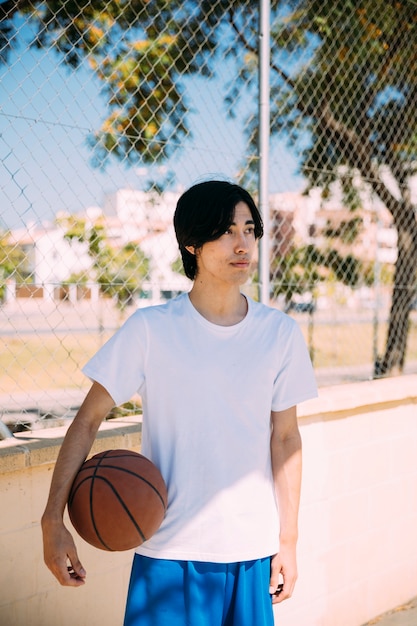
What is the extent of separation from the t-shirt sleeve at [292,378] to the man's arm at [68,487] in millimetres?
512

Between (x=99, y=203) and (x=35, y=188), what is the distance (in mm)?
957

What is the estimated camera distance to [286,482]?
88.2 inches

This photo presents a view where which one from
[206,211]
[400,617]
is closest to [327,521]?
[400,617]

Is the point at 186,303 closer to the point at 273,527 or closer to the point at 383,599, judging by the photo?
the point at 273,527

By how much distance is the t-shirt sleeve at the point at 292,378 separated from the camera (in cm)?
218

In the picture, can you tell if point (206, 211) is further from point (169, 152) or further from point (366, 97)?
point (366, 97)

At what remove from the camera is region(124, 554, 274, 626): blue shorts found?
2.00 meters

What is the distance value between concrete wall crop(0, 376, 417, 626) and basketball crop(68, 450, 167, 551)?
0.83m

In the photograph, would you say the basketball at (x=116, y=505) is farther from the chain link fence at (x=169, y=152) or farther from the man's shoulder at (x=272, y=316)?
the chain link fence at (x=169, y=152)

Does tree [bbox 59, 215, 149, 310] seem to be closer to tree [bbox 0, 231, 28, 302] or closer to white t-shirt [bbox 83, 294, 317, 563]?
tree [bbox 0, 231, 28, 302]

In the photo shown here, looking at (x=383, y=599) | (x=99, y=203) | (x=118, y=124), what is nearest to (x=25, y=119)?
(x=99, y=203)

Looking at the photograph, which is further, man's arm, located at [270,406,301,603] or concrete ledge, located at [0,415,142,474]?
concrete ledge, located at [0,415,142,474]

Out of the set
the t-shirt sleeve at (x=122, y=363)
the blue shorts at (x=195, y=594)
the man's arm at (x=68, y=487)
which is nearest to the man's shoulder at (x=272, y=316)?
the t-shirt sleeve at (x=122, y=363)

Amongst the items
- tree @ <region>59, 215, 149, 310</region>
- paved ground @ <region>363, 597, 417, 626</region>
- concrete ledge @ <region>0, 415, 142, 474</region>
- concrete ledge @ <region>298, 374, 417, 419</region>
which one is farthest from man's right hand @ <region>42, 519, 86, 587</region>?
paved ground @ <region>363, 597, 417, 626</region>
